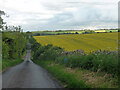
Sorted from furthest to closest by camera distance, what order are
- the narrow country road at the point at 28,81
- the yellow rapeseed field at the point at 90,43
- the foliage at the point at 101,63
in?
the yellow rapeseed field at the point at 90,43, the narrow country road at the point at 28,81, the foliage at the point at 101,63

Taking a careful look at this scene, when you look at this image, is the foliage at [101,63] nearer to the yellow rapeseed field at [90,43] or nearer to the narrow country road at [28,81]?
the narrow country road at [28,81]

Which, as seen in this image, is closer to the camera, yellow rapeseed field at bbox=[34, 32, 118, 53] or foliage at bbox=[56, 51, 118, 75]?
foliage at bbox=[56, 51, 118, 75]

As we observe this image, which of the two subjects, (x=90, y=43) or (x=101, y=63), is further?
(x=90, y=43)

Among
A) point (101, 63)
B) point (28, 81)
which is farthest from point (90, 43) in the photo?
point (101, 63)

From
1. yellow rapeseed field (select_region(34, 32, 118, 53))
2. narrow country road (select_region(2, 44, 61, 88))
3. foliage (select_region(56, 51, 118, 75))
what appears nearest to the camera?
foliage (select_region(56, 51, 118, 75))

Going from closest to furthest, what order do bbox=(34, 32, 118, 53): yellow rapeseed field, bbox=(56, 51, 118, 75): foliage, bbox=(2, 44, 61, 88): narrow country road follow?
bbox=(56, 51, 118, 75): foliage, bbox=(2, 44, 61, 88): narrow country road, bbox=(34, 32, 118, 53): yellow rapeseed field

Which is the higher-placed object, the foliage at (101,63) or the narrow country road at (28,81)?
the foliage at (101,63)

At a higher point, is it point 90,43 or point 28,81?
point 90,43

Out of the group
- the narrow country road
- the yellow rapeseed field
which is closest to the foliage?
the narrow country road

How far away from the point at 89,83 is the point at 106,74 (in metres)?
1.02

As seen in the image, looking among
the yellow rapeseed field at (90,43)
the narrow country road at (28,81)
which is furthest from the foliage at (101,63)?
the yellow rapeseed field at (90,43)

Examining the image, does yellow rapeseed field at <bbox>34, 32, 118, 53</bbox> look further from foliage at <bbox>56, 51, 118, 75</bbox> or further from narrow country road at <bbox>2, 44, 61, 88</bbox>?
narrow country road at <bbox>2, 44, 61, 88</bbox>

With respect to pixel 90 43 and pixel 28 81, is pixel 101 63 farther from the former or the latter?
pixel 90 43

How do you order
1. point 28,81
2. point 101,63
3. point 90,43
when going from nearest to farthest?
point 101,63
point 28,81
point 90,43
